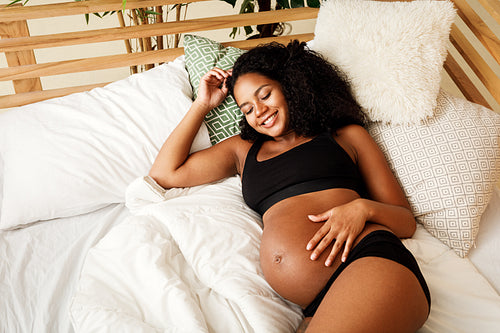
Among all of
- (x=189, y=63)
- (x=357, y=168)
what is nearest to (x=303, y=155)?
(x=357, y=168)

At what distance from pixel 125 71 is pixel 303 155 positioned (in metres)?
1.95

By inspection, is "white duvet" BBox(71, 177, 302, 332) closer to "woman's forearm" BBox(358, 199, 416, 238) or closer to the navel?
the navel

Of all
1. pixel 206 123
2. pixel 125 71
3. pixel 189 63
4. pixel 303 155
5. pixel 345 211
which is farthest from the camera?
pixel 125 71

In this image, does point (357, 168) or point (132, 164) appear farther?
point (132, 164)

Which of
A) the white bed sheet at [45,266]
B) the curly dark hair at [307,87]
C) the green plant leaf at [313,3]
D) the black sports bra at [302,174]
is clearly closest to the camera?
the white bed sheet at [45,266]

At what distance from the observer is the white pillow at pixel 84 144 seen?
137 centimetres

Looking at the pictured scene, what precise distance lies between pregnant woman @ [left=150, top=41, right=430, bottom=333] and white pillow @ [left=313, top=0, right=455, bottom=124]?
64 mm

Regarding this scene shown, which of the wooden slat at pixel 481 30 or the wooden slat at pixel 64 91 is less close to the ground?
the wooden slat at pixel 481 30

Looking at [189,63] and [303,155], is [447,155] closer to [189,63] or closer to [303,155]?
[303,155]

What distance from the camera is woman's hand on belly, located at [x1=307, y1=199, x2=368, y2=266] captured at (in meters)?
1.05

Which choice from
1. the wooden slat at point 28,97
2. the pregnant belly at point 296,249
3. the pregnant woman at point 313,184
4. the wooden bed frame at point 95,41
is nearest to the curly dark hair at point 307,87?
the pregnant woman at point 313,184

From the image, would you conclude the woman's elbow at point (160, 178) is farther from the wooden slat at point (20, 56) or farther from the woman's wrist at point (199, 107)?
the wooden slat at point (20, 56)

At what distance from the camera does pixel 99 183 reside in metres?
1.42

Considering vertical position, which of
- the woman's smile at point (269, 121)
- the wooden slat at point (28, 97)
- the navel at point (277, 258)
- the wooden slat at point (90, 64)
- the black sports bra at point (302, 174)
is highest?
the wooden slat at point (90, 64)
